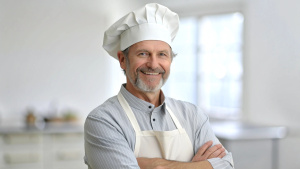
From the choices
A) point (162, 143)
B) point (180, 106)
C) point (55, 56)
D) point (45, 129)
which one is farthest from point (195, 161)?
point (55, 56)

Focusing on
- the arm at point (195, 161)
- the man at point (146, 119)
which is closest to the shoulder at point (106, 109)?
the man at point (146, 119)

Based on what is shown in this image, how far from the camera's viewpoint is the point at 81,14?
463 cm

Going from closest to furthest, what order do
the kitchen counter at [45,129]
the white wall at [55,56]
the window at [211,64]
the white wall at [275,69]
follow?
the white wall at [275,69], the kitchen counter at [45,129], the window at [211,64], the white wall at [55,56]

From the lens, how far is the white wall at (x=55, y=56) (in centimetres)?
436

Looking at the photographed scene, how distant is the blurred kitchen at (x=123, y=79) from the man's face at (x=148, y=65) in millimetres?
1701

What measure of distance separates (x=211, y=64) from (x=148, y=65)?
299cm

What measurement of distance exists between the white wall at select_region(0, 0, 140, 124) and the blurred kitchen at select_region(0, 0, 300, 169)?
0.01 meters

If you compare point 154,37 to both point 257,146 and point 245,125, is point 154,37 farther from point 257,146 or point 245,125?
point 245,125

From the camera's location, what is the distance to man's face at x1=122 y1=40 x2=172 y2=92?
5.21 feet

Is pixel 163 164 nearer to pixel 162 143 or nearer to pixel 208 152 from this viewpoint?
pixel 162 143

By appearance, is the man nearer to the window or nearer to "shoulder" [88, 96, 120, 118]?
"shoulder" [88, 96, 120, 118]

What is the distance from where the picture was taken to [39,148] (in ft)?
12.2

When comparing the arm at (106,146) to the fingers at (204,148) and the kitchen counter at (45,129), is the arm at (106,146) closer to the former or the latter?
the fingers at (204,148)

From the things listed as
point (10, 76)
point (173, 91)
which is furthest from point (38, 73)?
point (173, 91)
